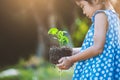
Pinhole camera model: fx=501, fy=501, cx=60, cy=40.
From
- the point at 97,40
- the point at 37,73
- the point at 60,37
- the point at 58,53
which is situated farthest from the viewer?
the point at 37,73

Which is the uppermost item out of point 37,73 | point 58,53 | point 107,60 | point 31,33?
point 31,33

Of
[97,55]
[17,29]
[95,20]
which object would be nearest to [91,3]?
[95,20]

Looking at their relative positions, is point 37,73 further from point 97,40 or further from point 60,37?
point 97,40

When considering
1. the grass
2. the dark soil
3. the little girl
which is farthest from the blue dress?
the grass

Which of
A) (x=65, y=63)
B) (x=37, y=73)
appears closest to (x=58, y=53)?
(x=65, y=63)

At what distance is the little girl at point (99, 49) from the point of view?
2.25 m

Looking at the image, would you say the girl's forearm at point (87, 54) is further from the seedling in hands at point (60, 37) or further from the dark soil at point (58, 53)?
the seedling in hands at point (60, 37)

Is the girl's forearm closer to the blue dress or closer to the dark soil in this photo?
the blue dress

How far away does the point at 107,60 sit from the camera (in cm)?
230

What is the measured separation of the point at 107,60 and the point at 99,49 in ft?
0.27

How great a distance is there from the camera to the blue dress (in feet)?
7.54

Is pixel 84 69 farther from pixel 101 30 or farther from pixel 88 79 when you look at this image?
pixel 101 30

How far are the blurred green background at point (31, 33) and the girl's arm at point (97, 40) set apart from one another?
8.53 feet

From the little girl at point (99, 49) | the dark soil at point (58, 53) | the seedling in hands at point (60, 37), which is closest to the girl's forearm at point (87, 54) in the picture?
the little girl at point (99, 49)
